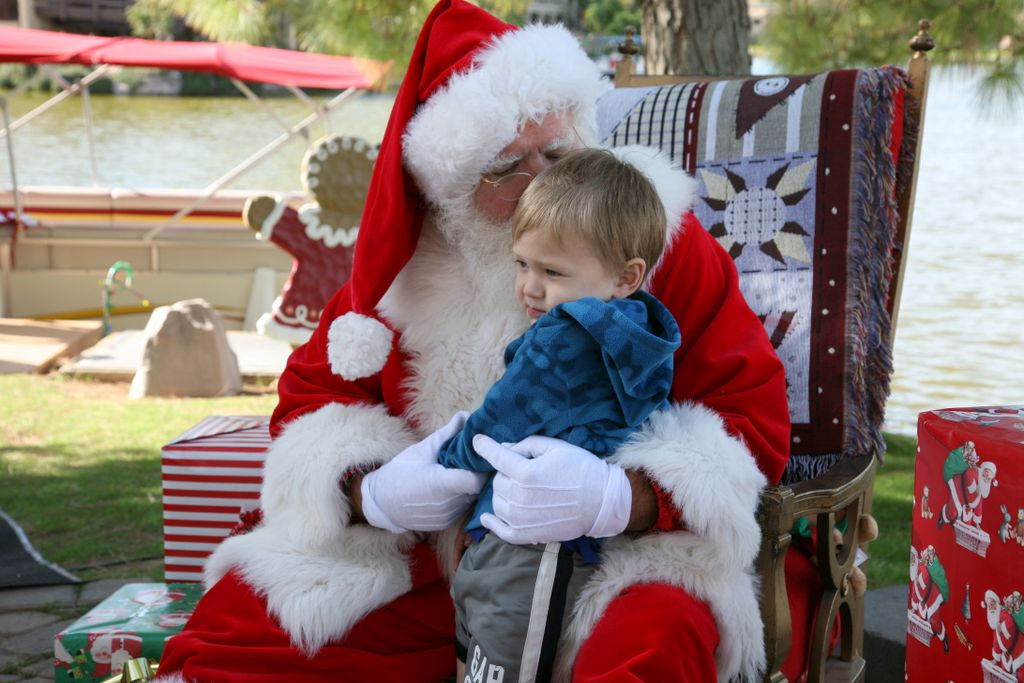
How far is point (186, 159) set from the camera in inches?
699

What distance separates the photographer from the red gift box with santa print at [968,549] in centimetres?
163

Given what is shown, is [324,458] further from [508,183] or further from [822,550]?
Answer: [822,550]

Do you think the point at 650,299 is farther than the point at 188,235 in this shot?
No

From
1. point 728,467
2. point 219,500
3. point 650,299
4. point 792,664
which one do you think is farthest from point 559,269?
point 219,500

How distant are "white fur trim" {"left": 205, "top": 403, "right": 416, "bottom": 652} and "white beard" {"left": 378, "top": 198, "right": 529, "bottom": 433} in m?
0.11

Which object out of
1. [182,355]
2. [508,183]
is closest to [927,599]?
[508,183]

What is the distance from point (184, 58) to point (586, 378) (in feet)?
19.7

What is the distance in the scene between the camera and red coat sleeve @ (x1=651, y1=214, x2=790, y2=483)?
173 cm

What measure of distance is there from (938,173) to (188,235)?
11.3 meters

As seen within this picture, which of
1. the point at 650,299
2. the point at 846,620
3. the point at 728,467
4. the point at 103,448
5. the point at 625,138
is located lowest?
the point at 103,448

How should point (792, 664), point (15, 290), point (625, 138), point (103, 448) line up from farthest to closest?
1. point (15, 290)
2. point (103, 448)
3. point (625, 138)
4. point (792, 664)

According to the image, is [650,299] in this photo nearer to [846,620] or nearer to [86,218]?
[846,620]

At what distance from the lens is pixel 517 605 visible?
1.54 metres

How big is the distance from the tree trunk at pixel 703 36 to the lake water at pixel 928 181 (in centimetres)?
125
